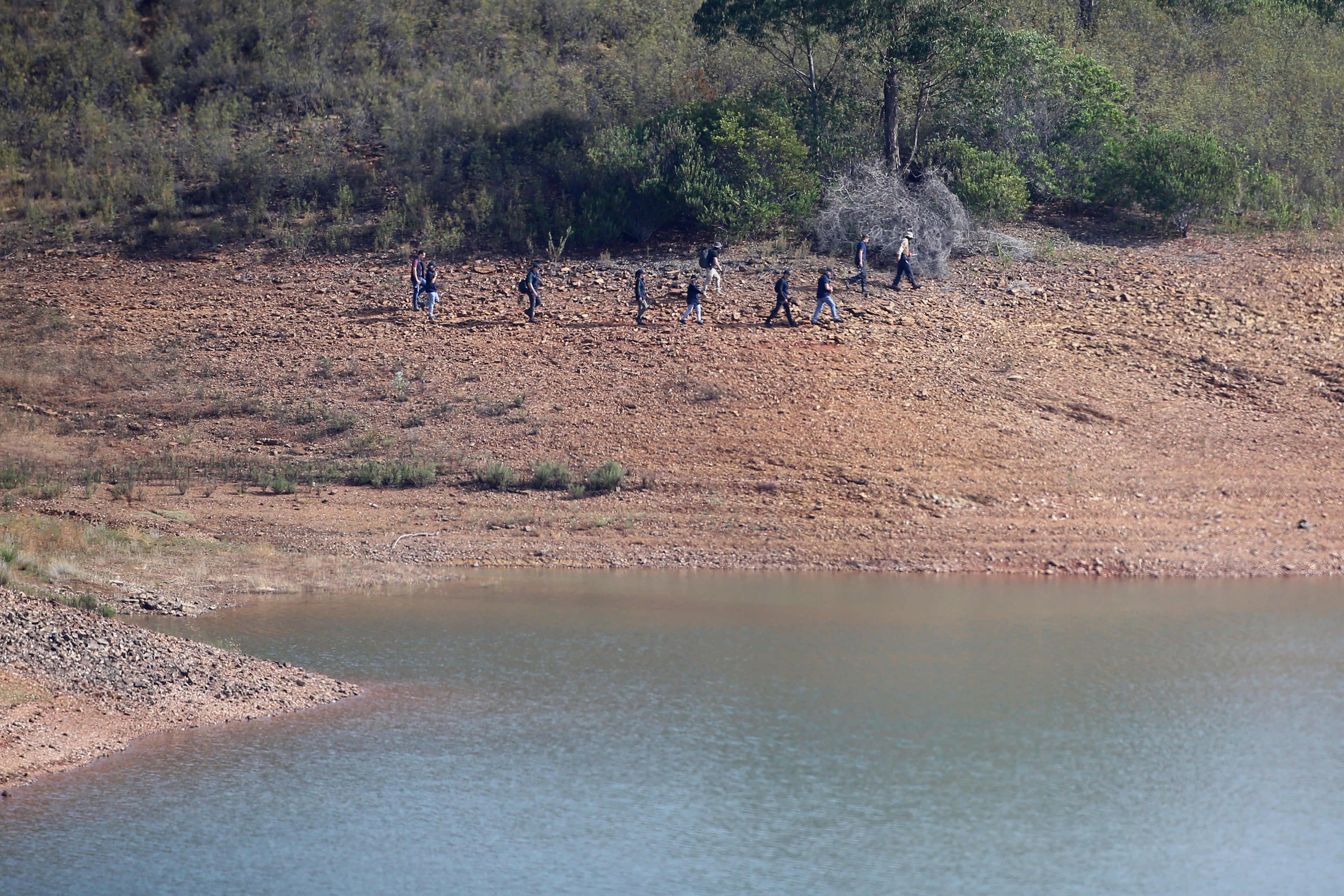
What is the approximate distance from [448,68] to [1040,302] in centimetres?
1705

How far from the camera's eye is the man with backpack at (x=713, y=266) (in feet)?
82.4

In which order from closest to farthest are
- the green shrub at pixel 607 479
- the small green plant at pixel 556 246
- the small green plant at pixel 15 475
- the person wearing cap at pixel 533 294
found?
the small green plant at pixel 15 475
the green shrub at pixel 607 479
the person wearing cap at pixel 533 294
the small green plant at pixel 556 246

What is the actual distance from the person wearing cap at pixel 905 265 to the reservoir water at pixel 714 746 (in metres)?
9.41

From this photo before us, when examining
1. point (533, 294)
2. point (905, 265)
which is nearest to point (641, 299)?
point (533, 294)

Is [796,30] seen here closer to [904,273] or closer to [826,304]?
[904,273]

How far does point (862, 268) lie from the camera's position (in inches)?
993

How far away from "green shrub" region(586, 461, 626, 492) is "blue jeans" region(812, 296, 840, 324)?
5.65 m

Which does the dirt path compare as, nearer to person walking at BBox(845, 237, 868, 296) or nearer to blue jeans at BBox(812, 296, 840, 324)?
blue jeans at BBox(812, 296, 840, 324)

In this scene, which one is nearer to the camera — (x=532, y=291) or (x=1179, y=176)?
(x=532, y=291)

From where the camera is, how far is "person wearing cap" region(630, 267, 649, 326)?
24875mm

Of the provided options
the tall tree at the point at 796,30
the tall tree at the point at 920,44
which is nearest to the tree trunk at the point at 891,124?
the tall tree at the point at 920,44

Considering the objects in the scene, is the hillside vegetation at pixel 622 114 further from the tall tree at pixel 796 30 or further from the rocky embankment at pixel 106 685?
A: the rocky embankment at pixel 106 685

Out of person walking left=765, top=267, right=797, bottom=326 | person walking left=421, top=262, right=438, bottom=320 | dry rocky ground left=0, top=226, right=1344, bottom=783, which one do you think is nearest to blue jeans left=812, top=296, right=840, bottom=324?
dry rocky ground left=0, top=226, right=1344, bottom=783

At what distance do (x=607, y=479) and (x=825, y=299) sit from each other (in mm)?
6278
